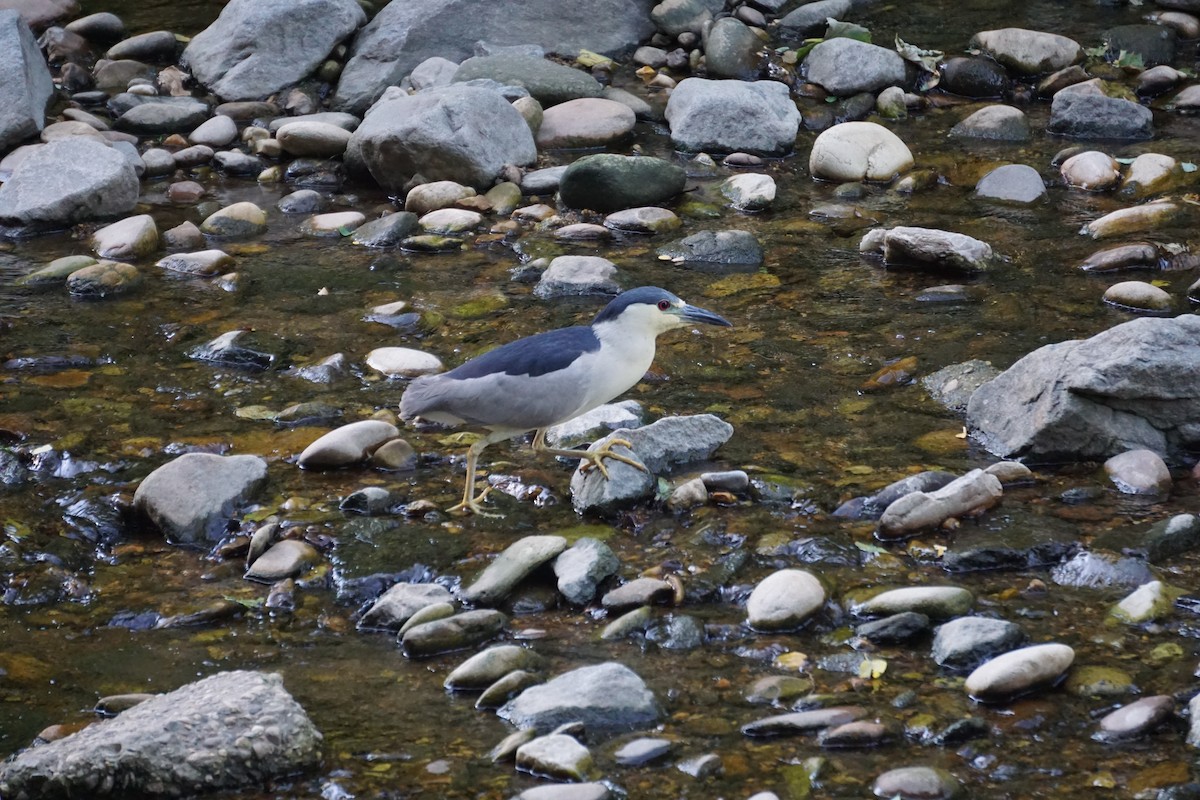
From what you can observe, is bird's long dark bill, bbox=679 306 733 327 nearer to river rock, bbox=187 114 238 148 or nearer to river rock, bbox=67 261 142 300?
river rock, bbox=67 261 142 300

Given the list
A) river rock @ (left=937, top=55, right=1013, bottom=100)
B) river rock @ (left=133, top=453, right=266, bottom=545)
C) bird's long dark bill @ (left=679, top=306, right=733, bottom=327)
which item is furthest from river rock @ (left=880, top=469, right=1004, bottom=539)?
river rock @ (left=937, top=55, right=1013, bottom=100)

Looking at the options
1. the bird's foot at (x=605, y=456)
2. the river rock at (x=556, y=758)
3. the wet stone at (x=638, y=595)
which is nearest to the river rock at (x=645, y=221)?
the bird's foot at (x=605, y=456)

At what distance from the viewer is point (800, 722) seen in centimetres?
441

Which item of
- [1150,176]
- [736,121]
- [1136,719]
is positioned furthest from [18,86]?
[1136,719]

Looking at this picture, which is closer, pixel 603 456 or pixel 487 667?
pixel 487 667

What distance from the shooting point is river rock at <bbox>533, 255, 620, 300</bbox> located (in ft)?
28.6

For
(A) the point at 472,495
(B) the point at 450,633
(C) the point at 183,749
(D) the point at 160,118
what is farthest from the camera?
(D) the point at 160,118

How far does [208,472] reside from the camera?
20.5ft

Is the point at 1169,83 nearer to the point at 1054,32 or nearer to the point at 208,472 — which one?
the point at 1054,32

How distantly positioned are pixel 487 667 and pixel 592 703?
0.48 m

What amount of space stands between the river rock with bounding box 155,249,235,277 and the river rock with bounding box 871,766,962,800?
658 centimetres

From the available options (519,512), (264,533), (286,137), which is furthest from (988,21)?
(264,533)

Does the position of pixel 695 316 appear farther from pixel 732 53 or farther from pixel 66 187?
pixel 732 53

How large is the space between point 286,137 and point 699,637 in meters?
7.64
